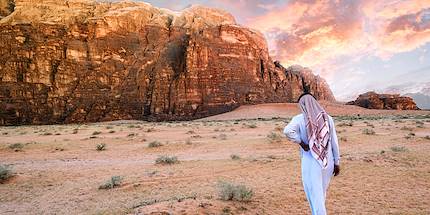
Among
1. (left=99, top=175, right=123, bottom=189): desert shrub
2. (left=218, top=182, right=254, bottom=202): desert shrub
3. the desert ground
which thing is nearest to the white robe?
the desert ground

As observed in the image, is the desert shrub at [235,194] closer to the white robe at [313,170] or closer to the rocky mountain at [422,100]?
the white robe at [313,170]

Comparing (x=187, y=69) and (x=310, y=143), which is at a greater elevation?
(x=187, y=69)

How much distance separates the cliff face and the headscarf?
189 ft

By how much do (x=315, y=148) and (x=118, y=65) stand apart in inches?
2484

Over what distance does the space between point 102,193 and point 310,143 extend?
5.42 meters

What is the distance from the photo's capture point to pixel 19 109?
183 feet

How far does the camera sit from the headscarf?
4973 millimetres

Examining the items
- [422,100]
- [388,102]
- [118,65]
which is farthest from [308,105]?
[422,100]

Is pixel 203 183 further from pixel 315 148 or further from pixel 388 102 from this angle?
pixel 388 102

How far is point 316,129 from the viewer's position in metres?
5.04

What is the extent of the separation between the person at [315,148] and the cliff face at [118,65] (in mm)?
57428

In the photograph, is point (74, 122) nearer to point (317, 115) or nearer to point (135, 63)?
point (135, 63)

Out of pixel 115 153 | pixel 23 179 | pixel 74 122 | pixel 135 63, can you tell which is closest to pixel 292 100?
pixel 135 63

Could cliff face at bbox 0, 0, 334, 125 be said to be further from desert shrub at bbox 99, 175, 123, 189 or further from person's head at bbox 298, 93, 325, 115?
person's head at bbox 298, 93, 325, 115
